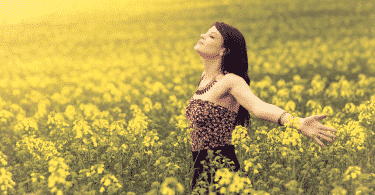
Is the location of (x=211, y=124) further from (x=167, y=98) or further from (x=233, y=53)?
A: (x=167, y=98)

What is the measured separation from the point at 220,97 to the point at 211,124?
35cm

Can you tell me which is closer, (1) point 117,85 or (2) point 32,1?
(1) point 117,85

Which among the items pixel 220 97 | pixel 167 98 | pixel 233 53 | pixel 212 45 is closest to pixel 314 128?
pixel 220 97

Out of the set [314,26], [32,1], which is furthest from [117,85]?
→ [32,1]

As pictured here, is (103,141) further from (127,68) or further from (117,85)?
(127,68)

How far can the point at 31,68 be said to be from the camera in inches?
631

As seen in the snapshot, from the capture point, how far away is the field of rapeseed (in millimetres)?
4613

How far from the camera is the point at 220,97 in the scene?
4.91 metres

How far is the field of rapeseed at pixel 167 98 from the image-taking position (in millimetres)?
4613

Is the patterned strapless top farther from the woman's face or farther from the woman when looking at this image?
the woman's face

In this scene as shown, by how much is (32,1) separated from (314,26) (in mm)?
28033

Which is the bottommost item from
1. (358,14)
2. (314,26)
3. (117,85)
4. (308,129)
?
(308,129)

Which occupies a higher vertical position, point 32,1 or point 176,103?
point 32,1

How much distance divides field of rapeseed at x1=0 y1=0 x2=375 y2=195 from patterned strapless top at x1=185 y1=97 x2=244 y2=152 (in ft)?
0.87
